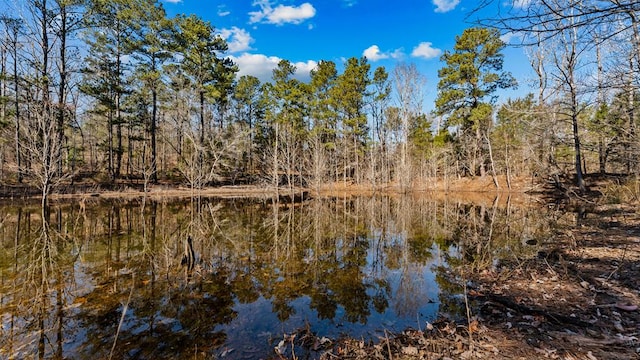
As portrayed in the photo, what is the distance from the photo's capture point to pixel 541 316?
3932mm

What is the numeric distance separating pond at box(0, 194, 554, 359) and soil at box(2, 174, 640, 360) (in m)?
0.52

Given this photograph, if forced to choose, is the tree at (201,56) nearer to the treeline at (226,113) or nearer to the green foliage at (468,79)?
the treeline at (226,113)

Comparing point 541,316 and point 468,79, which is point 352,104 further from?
point 541,316

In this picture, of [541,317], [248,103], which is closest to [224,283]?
[541,317]

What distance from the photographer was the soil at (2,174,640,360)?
10.2 ft

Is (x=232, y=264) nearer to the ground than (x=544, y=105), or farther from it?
nearer to the ground

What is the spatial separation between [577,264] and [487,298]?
2.51m

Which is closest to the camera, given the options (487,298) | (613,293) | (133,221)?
(613,293)

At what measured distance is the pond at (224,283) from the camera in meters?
4.07

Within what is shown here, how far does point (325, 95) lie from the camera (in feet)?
123

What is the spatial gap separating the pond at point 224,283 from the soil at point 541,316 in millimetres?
521

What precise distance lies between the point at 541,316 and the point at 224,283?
5.44m

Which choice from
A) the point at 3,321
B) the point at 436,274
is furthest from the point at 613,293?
the point at 3,321

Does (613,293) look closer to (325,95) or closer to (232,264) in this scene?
(232,264)
